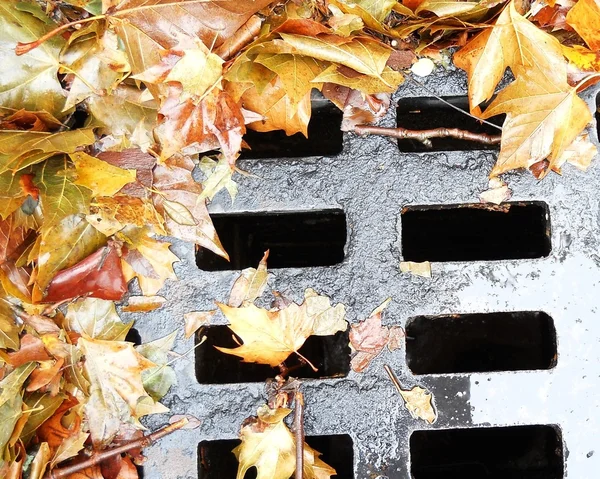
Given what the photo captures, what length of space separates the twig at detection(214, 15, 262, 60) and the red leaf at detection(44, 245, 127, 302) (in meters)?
0.49

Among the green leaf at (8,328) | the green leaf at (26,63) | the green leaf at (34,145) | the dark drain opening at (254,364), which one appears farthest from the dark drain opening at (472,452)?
the green leaf at (26,63)

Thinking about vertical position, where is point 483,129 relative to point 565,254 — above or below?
above

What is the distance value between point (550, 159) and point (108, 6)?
3.24 feet

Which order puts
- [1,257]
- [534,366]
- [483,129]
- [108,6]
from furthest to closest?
[534,366], [483,129], [1,257], [108,6]

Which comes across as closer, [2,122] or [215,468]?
[2,122]

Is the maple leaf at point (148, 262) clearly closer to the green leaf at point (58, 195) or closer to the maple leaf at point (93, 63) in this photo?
the green leaf at point (58, 195)

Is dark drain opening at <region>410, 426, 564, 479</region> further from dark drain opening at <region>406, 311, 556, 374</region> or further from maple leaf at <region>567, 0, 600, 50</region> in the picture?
maple leaf at <region>567, 0, 600, 50</region>

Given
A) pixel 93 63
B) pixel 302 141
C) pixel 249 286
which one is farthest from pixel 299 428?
pixel 93 63

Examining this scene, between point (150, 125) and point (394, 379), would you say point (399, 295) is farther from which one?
point (150, 125)

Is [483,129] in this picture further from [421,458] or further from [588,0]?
[421,458]

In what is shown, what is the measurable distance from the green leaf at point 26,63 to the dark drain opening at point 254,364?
674mm

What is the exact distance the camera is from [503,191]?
149 cm

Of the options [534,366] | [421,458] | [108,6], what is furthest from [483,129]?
[421,458]

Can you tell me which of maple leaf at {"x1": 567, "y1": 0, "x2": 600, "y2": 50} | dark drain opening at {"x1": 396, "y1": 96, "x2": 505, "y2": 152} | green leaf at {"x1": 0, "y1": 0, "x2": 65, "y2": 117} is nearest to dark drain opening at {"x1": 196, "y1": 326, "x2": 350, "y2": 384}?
dark drain opening at {"x1": 396, "y1": 96, "x2": 505, "y2": 152}
